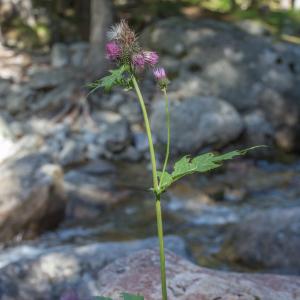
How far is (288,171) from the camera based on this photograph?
33.8ft

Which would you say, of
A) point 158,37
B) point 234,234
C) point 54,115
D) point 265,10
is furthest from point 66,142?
point 265,10

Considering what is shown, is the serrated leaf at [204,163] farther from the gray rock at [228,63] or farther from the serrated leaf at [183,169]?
the gray rock at [228,63]

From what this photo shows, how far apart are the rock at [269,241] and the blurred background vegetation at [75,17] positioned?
1001 centimetres

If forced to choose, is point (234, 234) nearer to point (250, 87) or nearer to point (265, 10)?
point (250, 87)

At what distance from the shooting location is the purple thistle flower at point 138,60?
1791 millimetres

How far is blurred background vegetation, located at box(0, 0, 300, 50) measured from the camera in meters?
15.6

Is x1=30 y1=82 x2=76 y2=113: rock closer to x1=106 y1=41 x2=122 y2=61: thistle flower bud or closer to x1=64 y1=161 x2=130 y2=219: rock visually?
x1=64 y1=161 x2=130 y2=219: rock

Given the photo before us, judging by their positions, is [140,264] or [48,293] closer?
[140,264]

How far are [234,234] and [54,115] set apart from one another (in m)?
7.10

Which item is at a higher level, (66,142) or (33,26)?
(33,26)

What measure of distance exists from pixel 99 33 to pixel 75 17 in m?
4.55

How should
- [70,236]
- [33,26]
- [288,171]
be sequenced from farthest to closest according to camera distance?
[33,26], [288,171], [70,236]

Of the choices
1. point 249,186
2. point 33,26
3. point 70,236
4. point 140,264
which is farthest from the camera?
point 33,26

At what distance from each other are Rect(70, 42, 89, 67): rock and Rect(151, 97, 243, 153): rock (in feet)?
13.3
